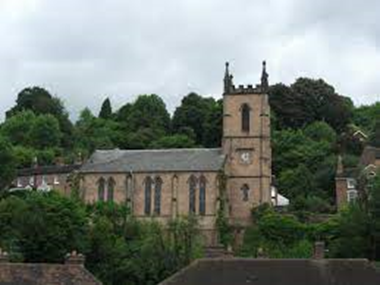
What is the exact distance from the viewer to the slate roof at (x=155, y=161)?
91.4 m

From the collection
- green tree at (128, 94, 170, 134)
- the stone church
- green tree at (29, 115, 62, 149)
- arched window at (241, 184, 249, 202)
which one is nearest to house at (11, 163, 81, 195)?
the stone church

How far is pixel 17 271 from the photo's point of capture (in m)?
45.6

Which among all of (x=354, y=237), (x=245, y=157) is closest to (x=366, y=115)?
(x=245, y=157)

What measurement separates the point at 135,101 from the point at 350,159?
4540 centimetres

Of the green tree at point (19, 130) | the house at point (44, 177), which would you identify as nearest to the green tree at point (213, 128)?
the green tree at point (19, 130)

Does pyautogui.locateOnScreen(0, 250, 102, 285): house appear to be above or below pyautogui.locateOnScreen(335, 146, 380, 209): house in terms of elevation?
below

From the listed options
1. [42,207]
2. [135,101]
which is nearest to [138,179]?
[42,207]

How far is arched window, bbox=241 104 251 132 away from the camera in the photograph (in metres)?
91.8

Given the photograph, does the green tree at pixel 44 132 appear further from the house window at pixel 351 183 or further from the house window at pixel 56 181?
the house window at pixel 351 183

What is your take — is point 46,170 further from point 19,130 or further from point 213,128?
point 213,128

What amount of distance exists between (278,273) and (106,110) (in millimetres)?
111406

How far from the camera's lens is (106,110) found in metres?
154

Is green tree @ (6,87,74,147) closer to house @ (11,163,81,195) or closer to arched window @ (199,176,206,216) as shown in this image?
house @ (11,163,81,195)

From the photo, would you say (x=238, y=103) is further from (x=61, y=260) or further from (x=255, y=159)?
(x=61, y=260)
